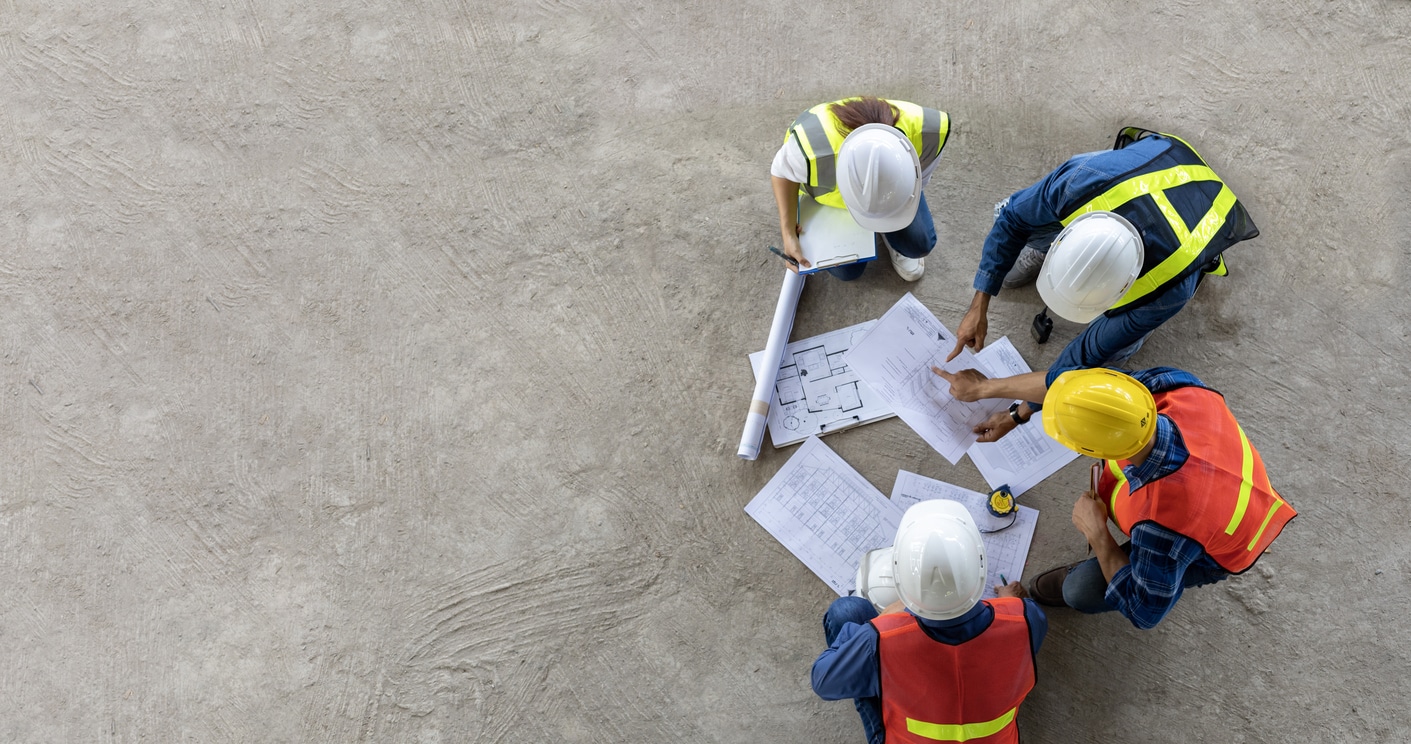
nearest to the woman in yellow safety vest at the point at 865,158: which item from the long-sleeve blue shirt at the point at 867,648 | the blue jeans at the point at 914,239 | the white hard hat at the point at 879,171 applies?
the white hard hat at the point at 879,171

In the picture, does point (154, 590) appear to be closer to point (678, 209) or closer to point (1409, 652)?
point (678, 209)

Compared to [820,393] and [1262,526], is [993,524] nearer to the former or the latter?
[820,393]

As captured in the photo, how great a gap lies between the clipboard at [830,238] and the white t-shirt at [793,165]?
0.22m

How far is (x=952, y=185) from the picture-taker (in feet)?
10.7

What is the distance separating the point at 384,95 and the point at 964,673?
3282 millimetres

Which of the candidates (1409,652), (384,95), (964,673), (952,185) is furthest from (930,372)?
(384,95)

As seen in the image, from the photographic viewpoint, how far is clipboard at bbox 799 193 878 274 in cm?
283

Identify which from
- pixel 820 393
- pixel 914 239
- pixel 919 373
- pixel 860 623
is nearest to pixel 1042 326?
pixel 919 373

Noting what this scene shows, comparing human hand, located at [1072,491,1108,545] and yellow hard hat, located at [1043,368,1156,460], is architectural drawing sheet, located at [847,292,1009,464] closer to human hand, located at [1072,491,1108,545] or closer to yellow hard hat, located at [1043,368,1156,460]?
human hand, located at [1072,491,1108,545]

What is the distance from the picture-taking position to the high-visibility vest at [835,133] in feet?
8.30

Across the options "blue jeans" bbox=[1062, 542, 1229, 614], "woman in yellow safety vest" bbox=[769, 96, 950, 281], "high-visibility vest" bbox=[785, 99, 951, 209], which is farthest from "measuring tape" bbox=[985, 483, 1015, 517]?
"high-visibility vest" bbox=[785, 99, 951, 209]

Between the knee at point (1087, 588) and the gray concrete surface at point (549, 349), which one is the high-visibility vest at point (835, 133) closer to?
the gray concrete surface at point (549, 349)

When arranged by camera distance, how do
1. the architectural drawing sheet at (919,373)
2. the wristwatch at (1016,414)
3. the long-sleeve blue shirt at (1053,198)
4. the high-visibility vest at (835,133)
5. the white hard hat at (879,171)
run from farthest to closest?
the architectural drawing sheet at (919,373)
the wristwatch at (1016,414)
the high-visibility vest at (835,133)
the white hard hat at (879,171)
the long-sleeve blue shirt at (1053,198)

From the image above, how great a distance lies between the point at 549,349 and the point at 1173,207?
227 centimetres
